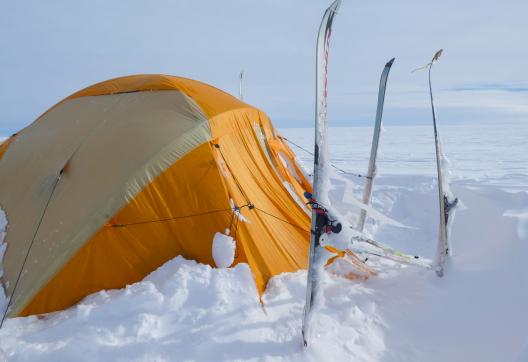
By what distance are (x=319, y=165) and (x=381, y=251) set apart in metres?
1.13

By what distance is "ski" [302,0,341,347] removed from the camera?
8.79 ft

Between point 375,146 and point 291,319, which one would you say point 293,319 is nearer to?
point 291,319

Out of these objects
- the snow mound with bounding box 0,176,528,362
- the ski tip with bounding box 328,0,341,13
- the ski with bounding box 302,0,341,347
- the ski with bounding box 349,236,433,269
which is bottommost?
the snow mound with bounding box 0,176,528,362

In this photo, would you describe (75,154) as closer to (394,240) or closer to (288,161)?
(288,161)

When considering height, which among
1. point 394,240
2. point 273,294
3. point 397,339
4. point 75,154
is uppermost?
point 75,154

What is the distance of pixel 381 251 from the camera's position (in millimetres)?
3297

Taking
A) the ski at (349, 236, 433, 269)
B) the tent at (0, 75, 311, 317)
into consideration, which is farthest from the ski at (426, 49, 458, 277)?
the tent at (0, 75, 311, 317)

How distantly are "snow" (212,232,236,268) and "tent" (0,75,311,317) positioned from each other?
81mm

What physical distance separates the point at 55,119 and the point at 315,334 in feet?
13.6

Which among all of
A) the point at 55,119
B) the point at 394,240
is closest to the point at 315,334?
the point at 394,240

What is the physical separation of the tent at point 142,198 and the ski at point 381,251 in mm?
739

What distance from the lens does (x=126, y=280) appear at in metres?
3.21

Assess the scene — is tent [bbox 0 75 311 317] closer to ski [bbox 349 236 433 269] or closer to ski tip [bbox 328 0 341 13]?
ski [bbox 349 236 433 269]

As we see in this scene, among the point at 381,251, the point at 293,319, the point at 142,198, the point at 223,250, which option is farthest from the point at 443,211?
the point at 142,198
